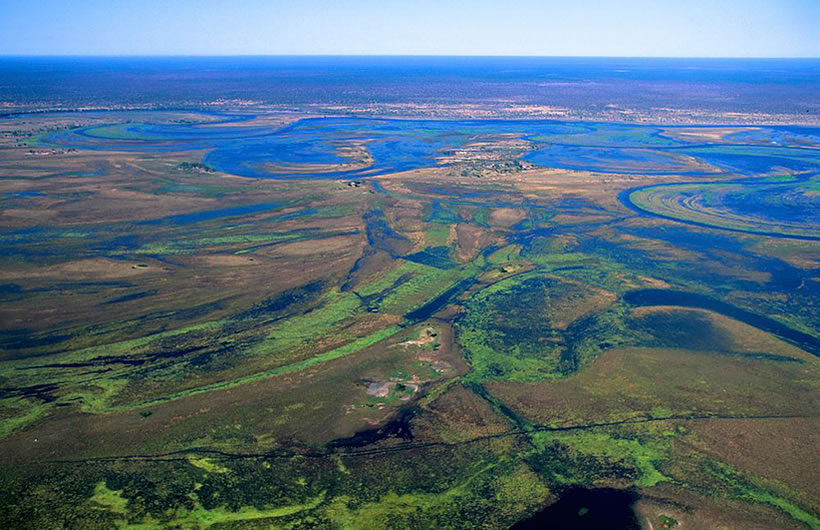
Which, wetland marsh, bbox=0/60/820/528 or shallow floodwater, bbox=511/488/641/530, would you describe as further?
wetland marsh, bbox=0/60/820/528

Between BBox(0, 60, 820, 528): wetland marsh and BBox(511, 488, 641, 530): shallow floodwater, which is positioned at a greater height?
BBox(0, 60, 820, 528): wetland marsh

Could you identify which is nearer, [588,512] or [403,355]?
[588,512]

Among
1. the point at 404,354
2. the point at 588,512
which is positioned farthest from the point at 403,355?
the point at 588,512

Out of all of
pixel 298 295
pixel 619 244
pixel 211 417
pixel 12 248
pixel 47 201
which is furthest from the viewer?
pixel 47 201

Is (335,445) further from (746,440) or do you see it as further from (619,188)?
(619,188)

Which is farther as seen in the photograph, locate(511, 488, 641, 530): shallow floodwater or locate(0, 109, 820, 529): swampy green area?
locate(0, 109, 820, 529): swampy green area

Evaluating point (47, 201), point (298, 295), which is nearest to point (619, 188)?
point (298, 295)

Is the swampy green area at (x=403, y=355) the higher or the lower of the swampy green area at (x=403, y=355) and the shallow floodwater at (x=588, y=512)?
the higher

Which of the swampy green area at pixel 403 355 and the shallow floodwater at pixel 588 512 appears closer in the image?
the shallow floodwater at pixel 588 512

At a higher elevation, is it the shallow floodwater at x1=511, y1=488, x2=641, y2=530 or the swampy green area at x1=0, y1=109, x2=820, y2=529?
the swampy green area at x1=0, y1=109, x2=820, y2=529

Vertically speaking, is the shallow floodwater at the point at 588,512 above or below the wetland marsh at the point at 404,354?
below

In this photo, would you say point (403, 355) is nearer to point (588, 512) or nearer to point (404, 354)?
point (404, 354)
